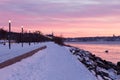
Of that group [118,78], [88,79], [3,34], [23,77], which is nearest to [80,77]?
[88,79]

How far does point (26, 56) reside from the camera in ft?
79.6

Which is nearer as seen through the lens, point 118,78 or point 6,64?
point 6,64

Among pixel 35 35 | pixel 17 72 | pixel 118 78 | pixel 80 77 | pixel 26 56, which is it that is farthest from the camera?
pixel 35 35

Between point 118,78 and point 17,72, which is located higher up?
point 17,72

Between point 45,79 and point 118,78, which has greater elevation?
point 45,79

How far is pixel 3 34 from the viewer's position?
104m

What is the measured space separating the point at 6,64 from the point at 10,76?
79.9 inches

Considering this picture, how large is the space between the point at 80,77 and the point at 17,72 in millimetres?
4618

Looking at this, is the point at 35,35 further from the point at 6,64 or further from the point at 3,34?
the point at 6,64

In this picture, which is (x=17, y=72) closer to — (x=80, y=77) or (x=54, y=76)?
(x=54, y=76)

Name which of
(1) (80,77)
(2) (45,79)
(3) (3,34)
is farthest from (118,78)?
(3) (3,34)

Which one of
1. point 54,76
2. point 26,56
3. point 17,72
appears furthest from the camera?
point 26,56

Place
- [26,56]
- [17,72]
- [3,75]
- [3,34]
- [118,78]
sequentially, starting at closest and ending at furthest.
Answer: [3,75], [17,72], [26,56], [118,78], [3,34]

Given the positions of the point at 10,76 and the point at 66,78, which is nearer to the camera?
the point at 10,76
